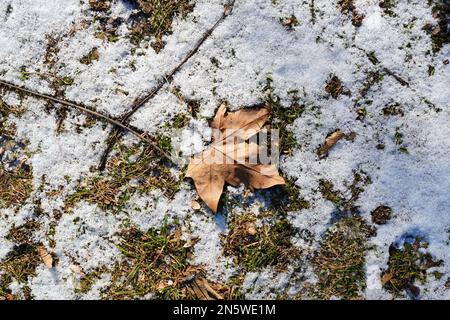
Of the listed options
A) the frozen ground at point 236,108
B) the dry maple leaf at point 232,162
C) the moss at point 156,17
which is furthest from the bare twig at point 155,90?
the dry maple leaf at point 232,162

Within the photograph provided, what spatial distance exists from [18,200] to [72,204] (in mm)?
341

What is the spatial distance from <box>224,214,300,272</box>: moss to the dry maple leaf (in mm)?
214

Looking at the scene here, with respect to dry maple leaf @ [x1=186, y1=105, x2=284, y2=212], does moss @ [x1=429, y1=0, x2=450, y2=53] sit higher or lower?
higher

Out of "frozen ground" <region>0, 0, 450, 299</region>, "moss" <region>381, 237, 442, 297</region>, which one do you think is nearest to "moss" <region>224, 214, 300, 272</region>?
"frozen ground" <region>0, 0, 450, 299</region>

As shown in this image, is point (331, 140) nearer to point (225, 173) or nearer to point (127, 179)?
point (225, 173)

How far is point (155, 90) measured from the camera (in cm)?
244

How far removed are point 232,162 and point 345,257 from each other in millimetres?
901

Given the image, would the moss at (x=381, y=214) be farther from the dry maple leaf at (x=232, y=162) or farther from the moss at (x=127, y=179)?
the moss at (x=127, y=179)

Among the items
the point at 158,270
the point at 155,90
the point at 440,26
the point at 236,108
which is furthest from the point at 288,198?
the point at 440,26

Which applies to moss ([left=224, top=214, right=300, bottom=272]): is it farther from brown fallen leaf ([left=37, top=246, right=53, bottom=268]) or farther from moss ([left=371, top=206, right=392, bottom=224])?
brown fallen leaf ([left=37, top=246, right=53, bottom=268])

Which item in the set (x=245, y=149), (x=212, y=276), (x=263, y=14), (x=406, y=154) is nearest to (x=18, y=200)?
(x=212, y=276)

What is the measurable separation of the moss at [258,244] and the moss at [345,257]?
0.18m

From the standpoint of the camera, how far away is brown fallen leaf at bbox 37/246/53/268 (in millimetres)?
2467

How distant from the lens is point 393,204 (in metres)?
2.39
